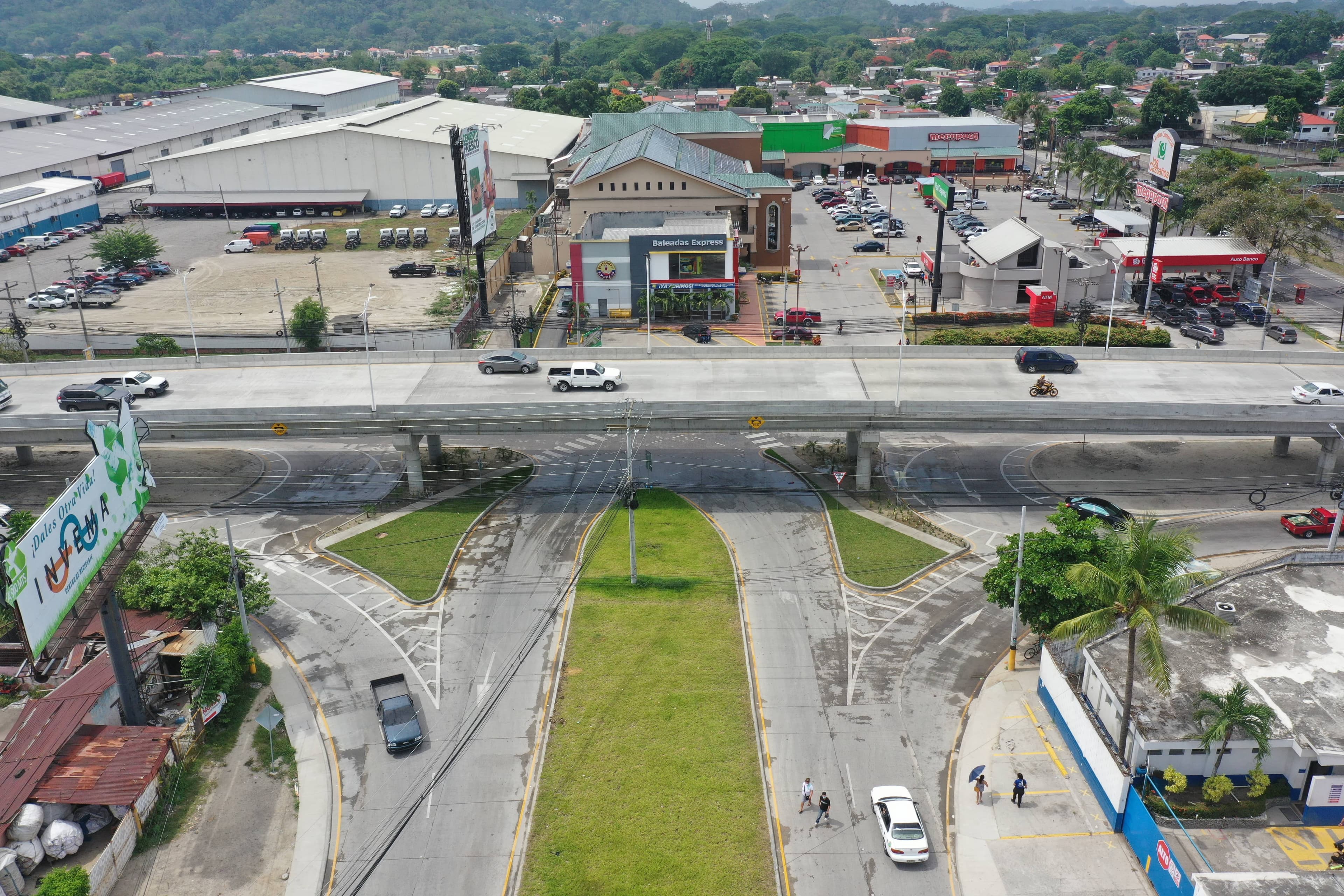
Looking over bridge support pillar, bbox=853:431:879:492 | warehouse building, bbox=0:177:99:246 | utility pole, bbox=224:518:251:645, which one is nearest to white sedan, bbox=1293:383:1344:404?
bridge support pillar, bbox=853:431:879:492

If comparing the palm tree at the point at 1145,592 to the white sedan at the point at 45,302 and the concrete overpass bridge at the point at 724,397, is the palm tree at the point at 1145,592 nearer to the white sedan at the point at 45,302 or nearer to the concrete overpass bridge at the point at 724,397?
the concrete overpass bridge at the point at 724,397

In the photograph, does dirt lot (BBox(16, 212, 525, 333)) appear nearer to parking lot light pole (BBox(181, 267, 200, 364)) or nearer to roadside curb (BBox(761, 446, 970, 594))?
parking lot light pole (BBox(181, 267, 200, 364))

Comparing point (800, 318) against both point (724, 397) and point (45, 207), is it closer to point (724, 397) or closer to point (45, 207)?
point (724, 397)

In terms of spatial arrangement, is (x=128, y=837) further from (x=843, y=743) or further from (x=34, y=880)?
(x=843, y=743)

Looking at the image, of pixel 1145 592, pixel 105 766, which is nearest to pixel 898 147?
pixel 1145 592

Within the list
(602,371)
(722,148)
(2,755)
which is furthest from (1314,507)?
(722,148)

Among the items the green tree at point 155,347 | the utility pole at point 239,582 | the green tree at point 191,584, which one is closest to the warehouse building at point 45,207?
the green tree at point 155,347

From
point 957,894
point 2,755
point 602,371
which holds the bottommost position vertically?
point 957,894
